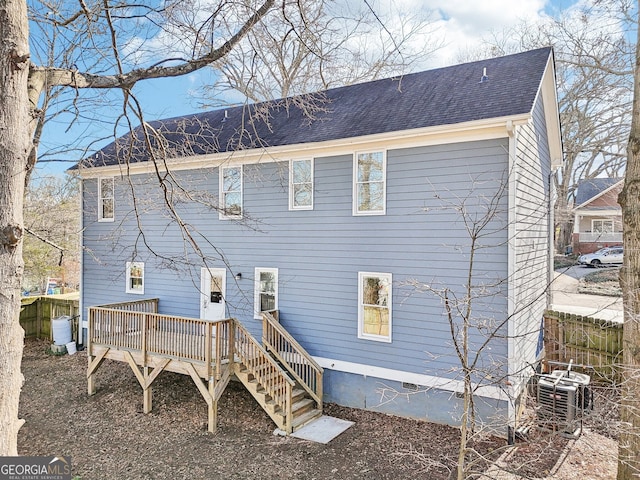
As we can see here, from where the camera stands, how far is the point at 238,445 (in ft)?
23.7

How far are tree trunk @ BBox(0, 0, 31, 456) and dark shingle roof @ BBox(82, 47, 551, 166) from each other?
12.1 feet

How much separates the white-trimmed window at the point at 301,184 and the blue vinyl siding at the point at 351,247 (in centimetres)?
14

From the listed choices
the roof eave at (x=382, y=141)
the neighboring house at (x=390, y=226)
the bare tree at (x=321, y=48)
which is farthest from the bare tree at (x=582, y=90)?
the roof eave at (x=382, y=141)

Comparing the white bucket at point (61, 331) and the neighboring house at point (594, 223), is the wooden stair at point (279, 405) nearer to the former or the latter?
the white bucket at point (61, 331)

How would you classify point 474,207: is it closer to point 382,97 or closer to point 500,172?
point 500,172

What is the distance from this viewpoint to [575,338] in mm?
9242

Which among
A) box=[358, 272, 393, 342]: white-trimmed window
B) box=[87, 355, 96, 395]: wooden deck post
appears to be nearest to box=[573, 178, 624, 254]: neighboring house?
box=[358, 272, 393, 342]: white-trimmed window

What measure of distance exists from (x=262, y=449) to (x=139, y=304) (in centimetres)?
570

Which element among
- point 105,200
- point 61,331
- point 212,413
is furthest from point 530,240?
point 61,331

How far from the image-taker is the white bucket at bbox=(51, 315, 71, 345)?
12.9 metres

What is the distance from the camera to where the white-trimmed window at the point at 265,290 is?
9609 millimetres

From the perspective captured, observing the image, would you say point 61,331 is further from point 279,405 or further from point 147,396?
point 279,405

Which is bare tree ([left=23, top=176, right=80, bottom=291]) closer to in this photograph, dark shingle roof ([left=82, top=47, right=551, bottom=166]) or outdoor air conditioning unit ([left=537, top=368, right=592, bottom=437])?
dark shingle roof ([left=82, top=47, right=551, bottom=166])

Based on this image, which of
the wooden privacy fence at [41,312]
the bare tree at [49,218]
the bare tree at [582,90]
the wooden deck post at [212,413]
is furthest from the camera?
the bare tree at [582,90]
